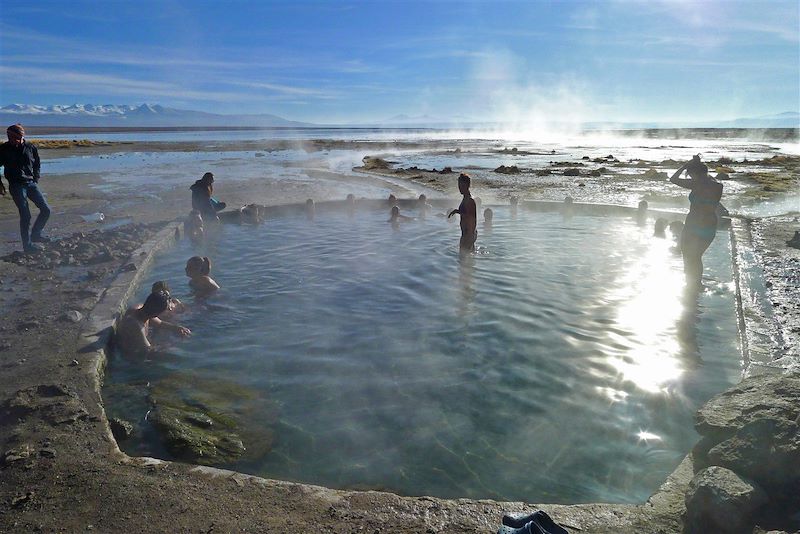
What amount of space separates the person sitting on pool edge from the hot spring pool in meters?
2.66

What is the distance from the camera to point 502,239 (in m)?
11.0

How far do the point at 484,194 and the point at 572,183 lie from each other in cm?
529

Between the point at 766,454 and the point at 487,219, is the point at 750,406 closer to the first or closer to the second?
the point at 766,454

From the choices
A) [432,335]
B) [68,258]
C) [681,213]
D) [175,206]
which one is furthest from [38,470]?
[681,213]

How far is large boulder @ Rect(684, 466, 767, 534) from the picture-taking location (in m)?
2.47

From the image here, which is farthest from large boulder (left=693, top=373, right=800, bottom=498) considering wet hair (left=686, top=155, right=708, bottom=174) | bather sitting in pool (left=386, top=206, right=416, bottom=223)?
bather sitting in pool (left=386, top=206, right=416, bottom=223)

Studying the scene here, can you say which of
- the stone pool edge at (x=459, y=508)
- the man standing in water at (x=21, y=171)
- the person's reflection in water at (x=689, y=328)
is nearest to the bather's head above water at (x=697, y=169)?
the person's reflection in water at (x=689, y=328)

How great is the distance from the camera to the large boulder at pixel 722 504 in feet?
8.11

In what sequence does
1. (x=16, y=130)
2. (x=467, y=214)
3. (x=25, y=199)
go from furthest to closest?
(x=467, y=214)
(x=25, y=199)
(x=16, y=130)

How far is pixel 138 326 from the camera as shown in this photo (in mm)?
5453

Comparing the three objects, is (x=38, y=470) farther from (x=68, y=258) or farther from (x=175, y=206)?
(x=175, y=206)

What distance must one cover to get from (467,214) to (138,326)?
599cm

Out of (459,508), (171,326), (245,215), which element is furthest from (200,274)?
(459,508)

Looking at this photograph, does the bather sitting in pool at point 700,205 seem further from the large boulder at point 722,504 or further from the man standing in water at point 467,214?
the large boulder at point 722,504
